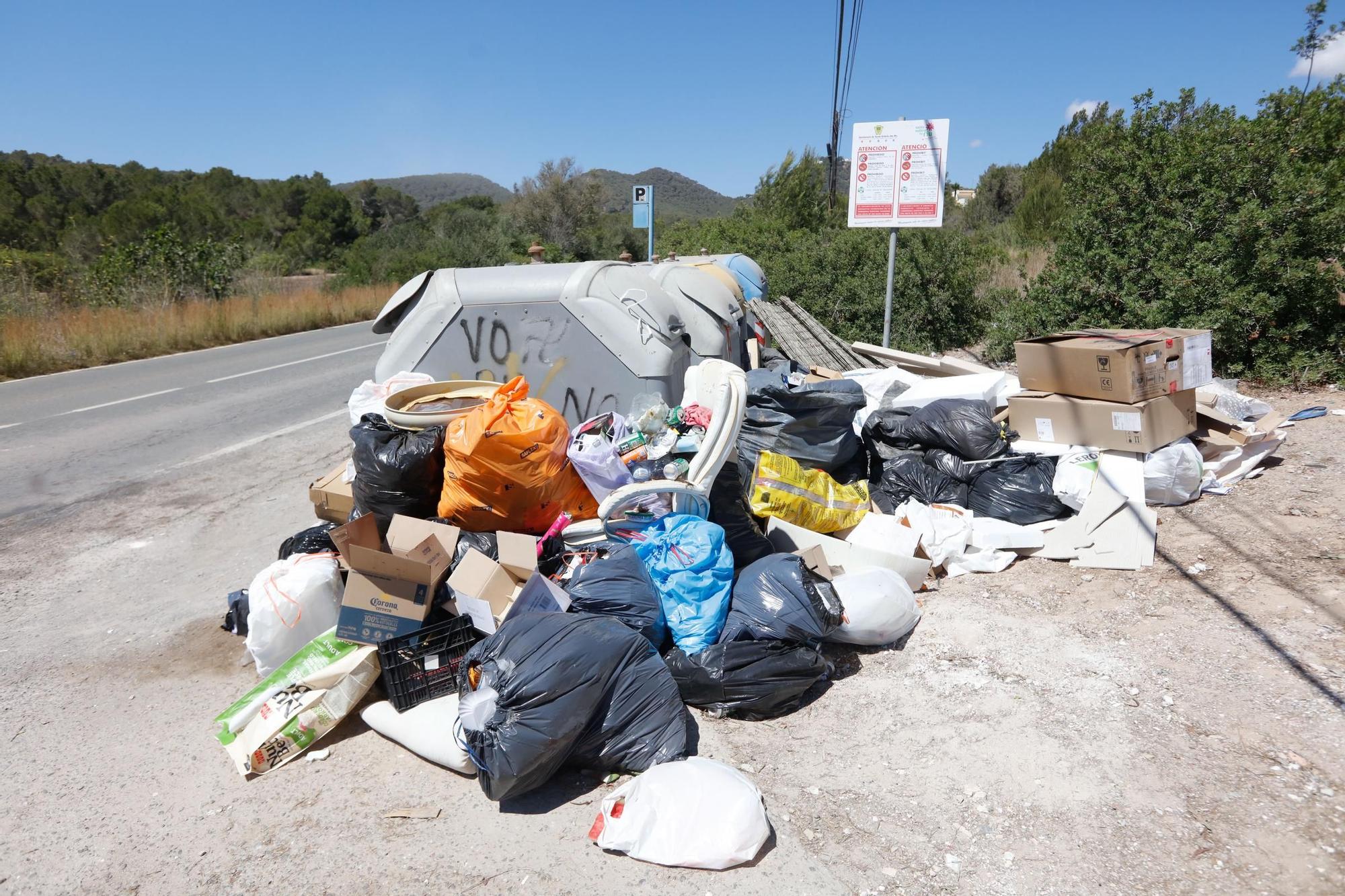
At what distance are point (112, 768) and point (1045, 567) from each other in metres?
4.16

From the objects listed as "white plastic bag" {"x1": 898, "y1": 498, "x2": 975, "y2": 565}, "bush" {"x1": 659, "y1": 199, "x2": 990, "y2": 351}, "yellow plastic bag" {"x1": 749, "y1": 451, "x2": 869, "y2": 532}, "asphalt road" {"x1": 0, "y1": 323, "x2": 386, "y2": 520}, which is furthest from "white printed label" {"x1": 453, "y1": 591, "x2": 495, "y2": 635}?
"bush" {"x1": 659, "y1": 199, "x2": 990, "y2": 351}

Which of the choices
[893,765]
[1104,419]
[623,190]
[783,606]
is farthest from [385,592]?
[623,190]

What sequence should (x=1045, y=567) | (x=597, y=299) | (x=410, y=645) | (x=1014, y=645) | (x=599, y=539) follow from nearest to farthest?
(x=410, y=645) → (x=1014, y=645) → (x=599, y=539) → (x=1045, y=567) → (x=597, y=299)

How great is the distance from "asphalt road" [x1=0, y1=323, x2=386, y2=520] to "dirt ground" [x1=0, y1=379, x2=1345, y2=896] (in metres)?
2.22

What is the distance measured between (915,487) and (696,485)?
68.1 inches

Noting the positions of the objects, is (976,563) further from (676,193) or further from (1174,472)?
(676,193)

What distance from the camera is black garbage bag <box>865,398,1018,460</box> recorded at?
4660 mm

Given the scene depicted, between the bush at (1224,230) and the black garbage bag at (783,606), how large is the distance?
591 centimetres

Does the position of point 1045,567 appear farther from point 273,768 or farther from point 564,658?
point 273,768

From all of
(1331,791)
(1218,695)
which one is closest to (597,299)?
(1218,695)

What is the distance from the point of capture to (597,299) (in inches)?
177

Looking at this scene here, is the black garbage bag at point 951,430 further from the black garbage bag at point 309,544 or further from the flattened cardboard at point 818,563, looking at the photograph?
the black garbage bag at point 309,544

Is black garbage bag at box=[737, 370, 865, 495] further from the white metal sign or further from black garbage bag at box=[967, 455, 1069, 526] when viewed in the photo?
the white metal sign

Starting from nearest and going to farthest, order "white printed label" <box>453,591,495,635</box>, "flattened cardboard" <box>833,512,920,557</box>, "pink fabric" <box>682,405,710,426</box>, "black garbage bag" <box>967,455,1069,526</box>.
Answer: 1. "white printed label" <box>453,591,495,635</box>
2. "flattened cardboard" <box>833,512,920,557</box>
3. "pink fabric" <box>682,405,710,426</box>
4. "black garbage bag" <box>967,455,1069,526</box>
